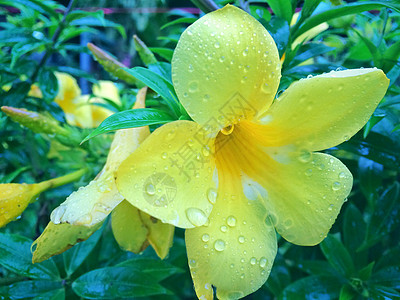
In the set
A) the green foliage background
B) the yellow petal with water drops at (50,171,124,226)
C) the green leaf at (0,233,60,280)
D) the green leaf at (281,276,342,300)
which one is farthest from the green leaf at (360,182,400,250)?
the green leaf at (0,233,60,280)

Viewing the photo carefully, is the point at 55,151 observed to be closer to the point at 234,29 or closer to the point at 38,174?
the point at 38,174

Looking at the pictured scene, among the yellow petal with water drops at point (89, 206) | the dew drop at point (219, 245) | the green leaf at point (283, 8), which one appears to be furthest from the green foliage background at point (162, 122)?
the dew drop at point (219, 245)

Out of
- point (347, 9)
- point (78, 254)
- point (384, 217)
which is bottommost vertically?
point (78, 254)

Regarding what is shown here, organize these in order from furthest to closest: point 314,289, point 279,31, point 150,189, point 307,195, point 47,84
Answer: point 47,84 → point 314,289 → point 279,31 → point 307,195 → point 150,189

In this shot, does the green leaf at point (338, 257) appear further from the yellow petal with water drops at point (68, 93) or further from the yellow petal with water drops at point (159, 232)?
the yellow petal with water drops at point (68, 93)

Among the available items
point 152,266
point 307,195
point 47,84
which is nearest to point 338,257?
point 307,195

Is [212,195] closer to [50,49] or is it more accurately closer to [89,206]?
[89,206]

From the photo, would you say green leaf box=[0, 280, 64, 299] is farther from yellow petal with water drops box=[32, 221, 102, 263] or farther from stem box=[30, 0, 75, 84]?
stem box=[30, 0, 75, 84]
